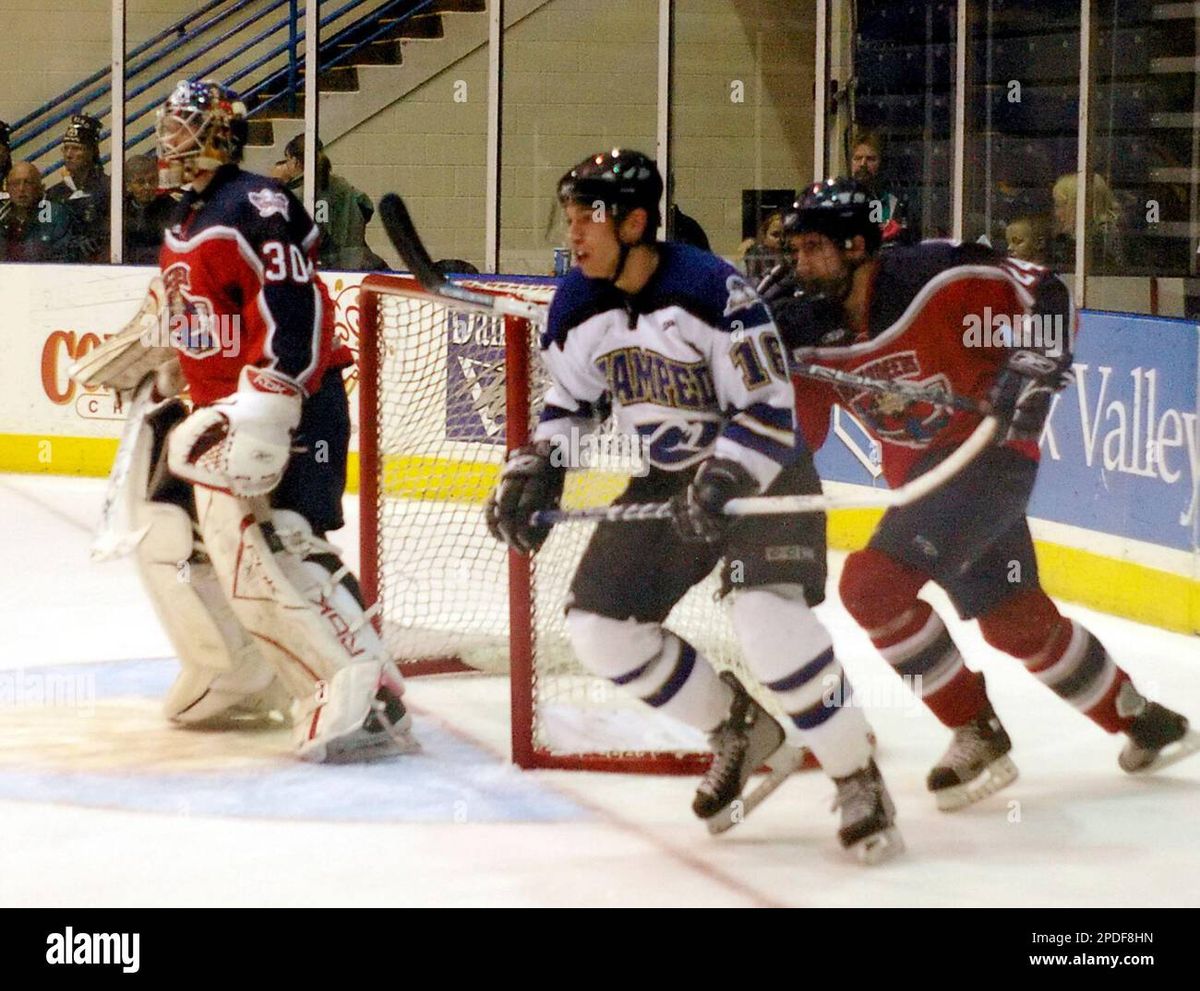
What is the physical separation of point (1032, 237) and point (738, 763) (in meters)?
3.40

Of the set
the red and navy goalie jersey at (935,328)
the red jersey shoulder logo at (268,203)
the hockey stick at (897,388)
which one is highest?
the red jersey shoulder logo at (268,203)

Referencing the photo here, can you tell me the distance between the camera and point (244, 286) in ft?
11.2

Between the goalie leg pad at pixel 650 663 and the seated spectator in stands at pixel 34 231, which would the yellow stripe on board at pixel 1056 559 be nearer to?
the goalie leg pad at pixel 650 663

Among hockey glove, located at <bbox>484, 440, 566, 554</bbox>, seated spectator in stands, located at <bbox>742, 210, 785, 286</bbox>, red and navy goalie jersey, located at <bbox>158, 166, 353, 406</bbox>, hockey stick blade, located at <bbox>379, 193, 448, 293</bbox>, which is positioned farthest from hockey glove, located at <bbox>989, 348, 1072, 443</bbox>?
seated spectator in stands, located at <bbox>742, 210, 785, 286</bbox>

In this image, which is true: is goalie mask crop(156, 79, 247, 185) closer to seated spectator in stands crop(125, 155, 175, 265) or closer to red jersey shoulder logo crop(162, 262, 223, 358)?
red jersey shoulder logo crop(162, 262, 223, 358)

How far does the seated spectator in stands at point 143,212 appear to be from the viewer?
7160mm

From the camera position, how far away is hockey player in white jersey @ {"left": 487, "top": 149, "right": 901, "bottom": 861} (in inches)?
111

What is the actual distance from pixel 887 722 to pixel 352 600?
1.05 metres

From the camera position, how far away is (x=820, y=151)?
6809 millimetres

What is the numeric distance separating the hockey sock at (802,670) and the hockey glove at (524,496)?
0.34 metres

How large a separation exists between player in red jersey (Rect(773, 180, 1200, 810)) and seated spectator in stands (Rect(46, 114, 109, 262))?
14.5 ft

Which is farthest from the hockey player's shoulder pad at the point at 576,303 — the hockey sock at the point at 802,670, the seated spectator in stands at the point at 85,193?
the seated spectator in stands at the point at 85,193

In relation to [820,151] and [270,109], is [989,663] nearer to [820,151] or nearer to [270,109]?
[820,151]
